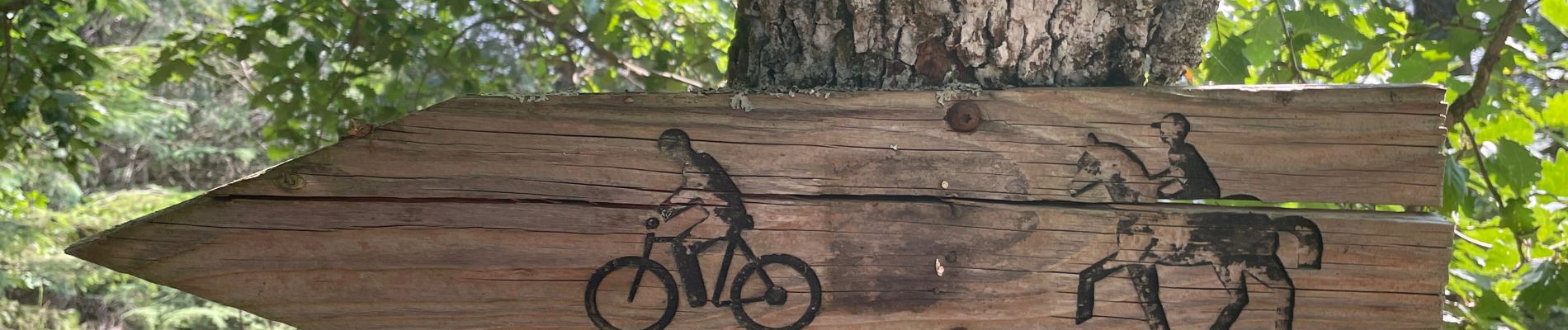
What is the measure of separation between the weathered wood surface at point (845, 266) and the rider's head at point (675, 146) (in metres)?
0.06

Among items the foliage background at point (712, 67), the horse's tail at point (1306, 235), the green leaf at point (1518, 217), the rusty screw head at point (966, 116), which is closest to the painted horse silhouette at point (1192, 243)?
the horse's tail at point (1306, 235)

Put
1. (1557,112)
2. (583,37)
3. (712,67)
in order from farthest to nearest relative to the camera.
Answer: (583,37) < (712,67) < (1557,112)

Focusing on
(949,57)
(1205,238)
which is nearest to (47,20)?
(949,57)

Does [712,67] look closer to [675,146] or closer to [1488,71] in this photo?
[675,146]

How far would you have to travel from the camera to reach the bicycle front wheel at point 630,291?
983mm

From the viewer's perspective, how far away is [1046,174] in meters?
0.99

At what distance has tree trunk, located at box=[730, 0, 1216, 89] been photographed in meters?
1.06

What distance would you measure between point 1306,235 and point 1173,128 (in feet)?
0.62

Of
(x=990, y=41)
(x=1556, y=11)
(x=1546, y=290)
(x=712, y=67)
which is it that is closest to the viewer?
(x=990, y=41)

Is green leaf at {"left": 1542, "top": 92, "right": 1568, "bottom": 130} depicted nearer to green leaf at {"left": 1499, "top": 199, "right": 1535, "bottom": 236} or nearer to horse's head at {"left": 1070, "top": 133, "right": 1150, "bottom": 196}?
green leaf at {"left": 1499, "top": 199, "right": 1535, "bottom": 236}

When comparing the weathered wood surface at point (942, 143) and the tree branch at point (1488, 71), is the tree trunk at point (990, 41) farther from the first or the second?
the tree branch at point (1488, 71)

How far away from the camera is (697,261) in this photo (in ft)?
3.24

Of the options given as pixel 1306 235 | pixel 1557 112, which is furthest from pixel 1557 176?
pixel 1306 235

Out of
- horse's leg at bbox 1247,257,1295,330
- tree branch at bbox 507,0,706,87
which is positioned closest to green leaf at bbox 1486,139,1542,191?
horse's leg at bbox 1247,257,1295,330
